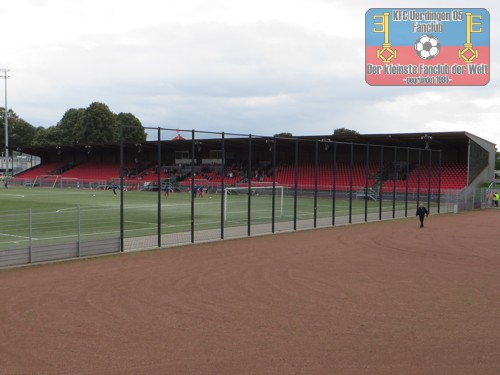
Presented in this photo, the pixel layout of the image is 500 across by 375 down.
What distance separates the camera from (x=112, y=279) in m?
12.3

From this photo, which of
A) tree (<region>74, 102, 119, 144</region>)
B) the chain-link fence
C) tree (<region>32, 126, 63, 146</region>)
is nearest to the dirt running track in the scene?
the chain-link fence

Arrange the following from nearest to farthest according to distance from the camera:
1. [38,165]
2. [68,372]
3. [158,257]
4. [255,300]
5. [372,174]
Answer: [68,372] → [255,300] → [158,257] → [372,174] → [38,165]

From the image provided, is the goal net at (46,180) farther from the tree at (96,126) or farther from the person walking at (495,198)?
the person walking at (495,198)

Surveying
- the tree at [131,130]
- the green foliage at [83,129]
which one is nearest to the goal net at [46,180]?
the green foliage at [83,129]

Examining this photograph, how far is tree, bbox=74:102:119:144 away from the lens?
312ft

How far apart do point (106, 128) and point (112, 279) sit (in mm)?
88675

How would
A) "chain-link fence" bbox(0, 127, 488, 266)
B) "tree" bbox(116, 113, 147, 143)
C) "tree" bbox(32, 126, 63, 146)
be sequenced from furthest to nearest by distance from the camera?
"tree" bbox(32, 126, 63, 146), "tree" bbox(116, 113, 147, 143), "chain-link fence" bbox(0, 127, 488, 266)

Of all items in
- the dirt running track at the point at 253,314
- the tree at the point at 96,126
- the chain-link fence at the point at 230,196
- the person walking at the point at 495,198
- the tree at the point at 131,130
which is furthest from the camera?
the tree at the point at 131,130

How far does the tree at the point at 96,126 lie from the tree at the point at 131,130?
253 cm

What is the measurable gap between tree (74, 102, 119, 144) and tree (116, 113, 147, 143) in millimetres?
2531

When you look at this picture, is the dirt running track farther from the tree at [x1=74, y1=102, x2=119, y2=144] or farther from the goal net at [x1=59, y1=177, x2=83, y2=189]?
the tree at [x1=74, y1=102, x2=119, y2=144]

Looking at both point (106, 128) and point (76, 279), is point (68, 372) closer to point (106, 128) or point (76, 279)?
point (76, 279)

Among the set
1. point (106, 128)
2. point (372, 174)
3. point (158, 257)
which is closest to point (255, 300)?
point (158, 257)

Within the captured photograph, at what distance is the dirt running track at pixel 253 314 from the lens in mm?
7105
